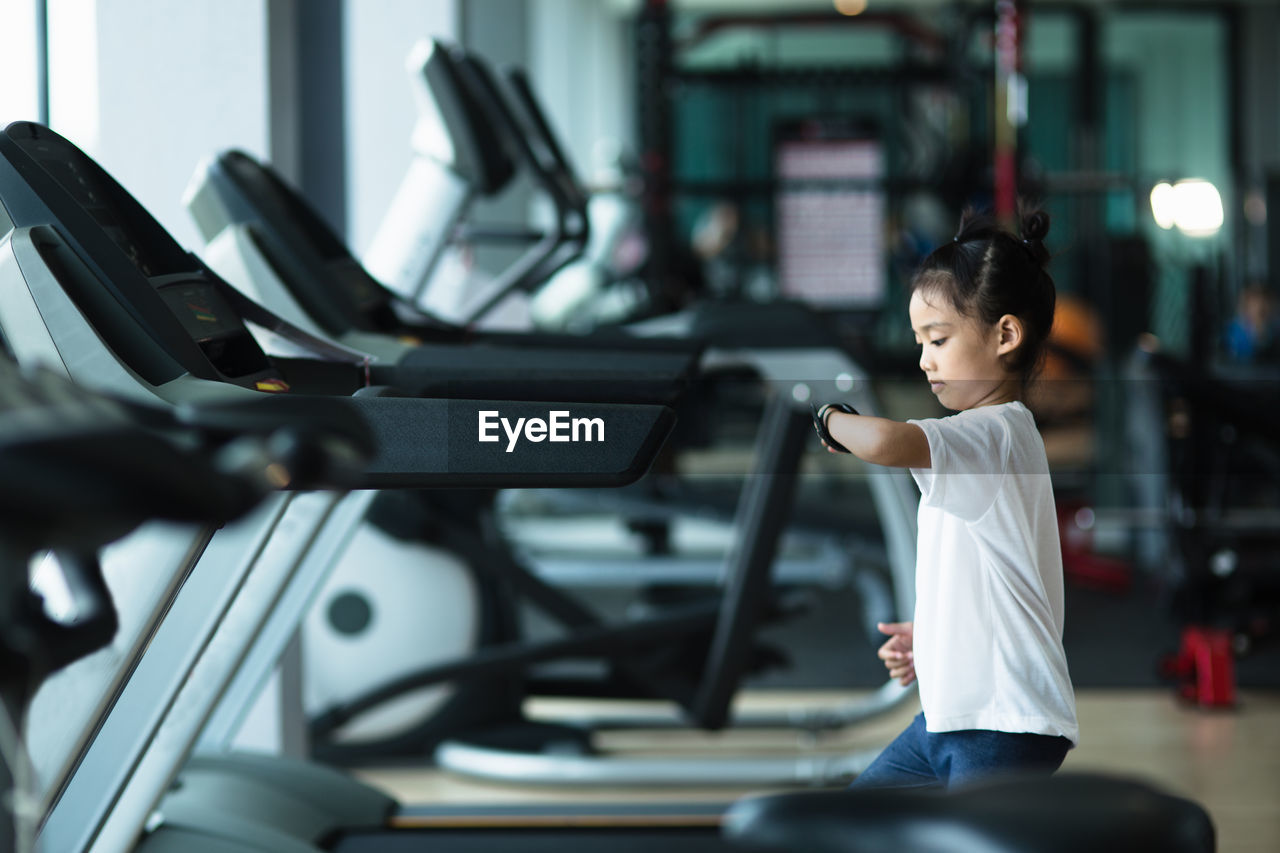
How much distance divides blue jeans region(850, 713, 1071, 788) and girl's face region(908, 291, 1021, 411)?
0.29 metres

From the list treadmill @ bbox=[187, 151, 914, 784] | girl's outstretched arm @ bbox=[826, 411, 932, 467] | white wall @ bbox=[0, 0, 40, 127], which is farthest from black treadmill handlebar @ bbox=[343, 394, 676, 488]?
white wall @ bbox=[0, 0, 40, 127]

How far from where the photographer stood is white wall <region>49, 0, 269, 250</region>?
230 centimetres

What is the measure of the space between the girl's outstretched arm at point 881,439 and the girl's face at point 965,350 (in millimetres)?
95

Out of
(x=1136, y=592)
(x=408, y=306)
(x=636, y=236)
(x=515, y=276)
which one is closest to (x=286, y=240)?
(x=408, y=306)

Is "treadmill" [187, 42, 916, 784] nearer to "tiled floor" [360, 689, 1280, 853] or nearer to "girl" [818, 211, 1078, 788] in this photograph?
"tiled floor" [360, 689, 1280, 853]

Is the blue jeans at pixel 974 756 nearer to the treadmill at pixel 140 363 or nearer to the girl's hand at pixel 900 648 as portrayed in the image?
the girl's hand at pixel 900 648

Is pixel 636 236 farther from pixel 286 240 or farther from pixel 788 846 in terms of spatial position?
pixel 788 846

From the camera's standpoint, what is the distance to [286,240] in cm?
186

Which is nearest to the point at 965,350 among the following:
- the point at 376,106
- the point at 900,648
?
the point at 900,648

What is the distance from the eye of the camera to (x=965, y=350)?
47.9 inches

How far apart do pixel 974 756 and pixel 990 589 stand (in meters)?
0.14

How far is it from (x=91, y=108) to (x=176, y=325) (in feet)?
4.10

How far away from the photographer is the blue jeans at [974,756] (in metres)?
1.17

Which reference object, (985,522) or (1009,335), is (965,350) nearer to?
(1009,335)
